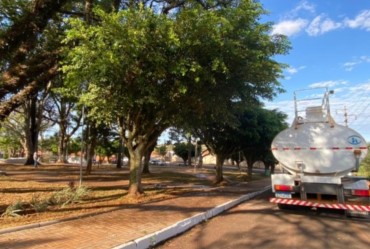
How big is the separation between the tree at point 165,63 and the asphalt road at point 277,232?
14.2 feet

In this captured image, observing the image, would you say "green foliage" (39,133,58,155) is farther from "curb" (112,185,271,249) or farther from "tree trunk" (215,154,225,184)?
"curb" (112,185,271,249)

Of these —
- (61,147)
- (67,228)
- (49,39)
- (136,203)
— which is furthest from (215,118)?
(61,147)

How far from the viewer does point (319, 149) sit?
40.7 ft

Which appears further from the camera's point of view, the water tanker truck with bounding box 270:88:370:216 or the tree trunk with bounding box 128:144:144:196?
the tree trunk with bounding box 128:144:144:196

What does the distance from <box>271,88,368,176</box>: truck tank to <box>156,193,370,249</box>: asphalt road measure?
5.28 ft

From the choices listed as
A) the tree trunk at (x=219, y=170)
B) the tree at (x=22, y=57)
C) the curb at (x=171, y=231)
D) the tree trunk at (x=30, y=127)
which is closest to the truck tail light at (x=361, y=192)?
the curb at (x=171, y=231)

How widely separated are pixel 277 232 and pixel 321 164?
4.11 metres

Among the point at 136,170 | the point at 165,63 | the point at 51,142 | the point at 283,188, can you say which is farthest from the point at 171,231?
the point at 51,142

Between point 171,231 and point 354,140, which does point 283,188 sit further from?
point 171,231

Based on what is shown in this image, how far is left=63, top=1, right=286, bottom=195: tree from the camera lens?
10445mm

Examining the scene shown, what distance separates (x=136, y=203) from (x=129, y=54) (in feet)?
16.3

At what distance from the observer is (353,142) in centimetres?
1188

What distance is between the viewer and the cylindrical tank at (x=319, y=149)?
38.9ft

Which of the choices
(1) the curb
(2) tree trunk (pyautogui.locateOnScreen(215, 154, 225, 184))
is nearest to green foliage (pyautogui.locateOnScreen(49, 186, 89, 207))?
(1) the curb
